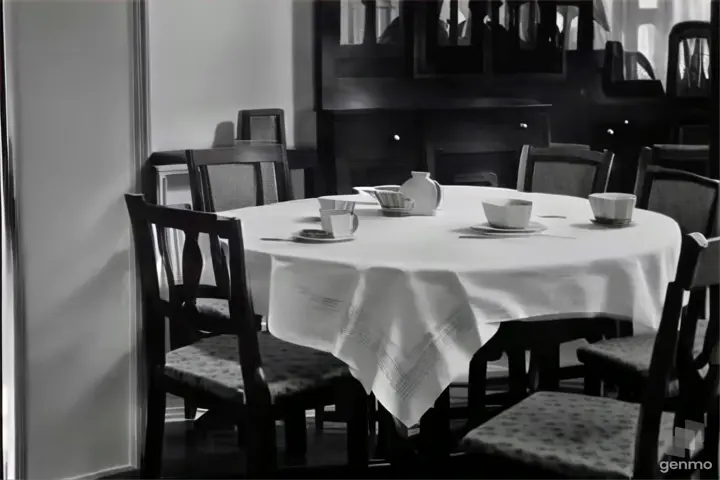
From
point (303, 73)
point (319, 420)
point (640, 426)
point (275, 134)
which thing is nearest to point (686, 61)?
point (303, 73)

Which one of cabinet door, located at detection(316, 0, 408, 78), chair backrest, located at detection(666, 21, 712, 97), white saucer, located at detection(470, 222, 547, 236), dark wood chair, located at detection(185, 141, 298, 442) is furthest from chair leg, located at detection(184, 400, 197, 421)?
chair backrest, located at detection(666, 21, 712, 97)

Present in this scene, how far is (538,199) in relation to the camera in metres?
2.79

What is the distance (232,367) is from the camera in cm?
215

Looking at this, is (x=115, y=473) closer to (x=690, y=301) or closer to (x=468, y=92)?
(x=690, y=301)

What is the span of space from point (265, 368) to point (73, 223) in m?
0.73

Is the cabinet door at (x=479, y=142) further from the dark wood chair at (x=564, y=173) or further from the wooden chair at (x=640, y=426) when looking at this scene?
the wooden chair at (x=640, y=426)

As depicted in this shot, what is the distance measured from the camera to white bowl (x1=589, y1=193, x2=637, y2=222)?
7.34 ft

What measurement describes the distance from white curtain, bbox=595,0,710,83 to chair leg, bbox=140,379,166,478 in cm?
292

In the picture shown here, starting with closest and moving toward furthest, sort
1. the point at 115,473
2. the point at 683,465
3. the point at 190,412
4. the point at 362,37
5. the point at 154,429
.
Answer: the point at 683,465 < the point at 154,429 < the point at 115,473 < the point at 190,412 < the point at 362,37

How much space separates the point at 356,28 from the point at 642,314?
2343mm

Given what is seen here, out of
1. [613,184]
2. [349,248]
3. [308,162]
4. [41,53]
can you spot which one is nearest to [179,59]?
[308,162]

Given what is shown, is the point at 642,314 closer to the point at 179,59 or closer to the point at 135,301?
the point at 135,301

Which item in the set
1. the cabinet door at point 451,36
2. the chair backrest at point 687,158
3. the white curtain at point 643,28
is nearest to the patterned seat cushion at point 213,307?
the cabinet door at point 451,36

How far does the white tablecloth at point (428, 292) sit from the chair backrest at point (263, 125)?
1.62 meters
